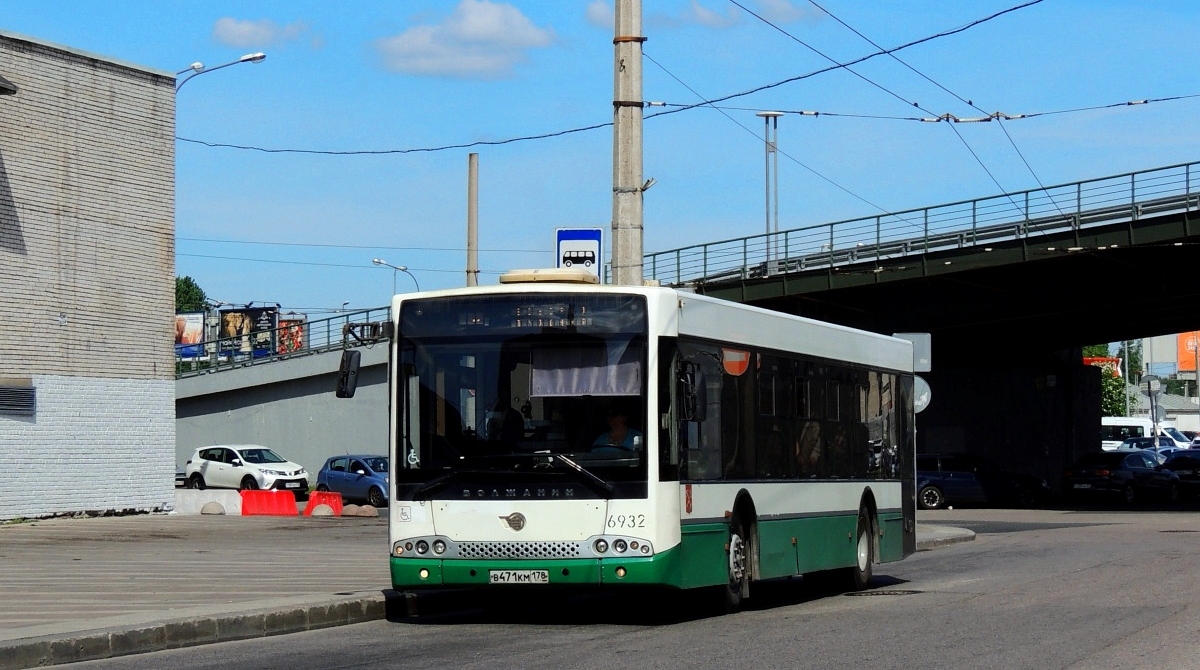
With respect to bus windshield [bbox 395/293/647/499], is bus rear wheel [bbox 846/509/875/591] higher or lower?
lower

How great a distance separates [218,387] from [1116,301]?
30669 mm

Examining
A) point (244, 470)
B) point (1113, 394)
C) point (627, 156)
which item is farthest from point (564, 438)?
point (1113, 394)

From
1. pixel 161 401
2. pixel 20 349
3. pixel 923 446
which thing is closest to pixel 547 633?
pixel 20 349

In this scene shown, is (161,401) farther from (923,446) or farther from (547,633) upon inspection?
(923,446)

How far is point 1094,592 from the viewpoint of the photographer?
16.6 metres

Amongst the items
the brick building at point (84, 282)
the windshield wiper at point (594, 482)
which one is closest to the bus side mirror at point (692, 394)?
the windshield wiper at point (594, 482)

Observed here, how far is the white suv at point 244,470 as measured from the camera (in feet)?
149

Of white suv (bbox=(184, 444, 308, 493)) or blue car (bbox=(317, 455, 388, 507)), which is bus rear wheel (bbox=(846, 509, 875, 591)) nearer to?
blue car (bbox=(317, 455, 388, 507))

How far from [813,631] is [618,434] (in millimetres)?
2169

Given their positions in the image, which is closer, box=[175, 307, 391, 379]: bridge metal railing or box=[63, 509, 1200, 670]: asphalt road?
box=[63, 509, 1200, 670]: asphalt road

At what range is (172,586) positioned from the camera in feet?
51.1

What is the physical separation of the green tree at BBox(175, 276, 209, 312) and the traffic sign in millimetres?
133430

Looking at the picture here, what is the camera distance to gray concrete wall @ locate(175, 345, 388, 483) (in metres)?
53.8

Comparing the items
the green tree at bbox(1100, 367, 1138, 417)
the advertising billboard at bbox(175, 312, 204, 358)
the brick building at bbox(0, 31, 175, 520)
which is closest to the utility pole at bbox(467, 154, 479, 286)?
the brick building at bbox(0, 31, 175, 520)
